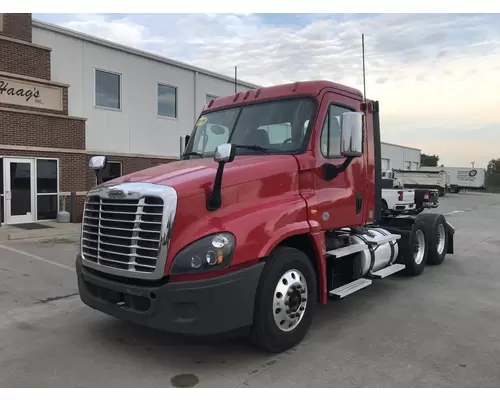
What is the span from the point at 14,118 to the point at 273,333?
12606 millimetres

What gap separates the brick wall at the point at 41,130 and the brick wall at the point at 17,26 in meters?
2.59

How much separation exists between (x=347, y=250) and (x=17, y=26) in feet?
44.7

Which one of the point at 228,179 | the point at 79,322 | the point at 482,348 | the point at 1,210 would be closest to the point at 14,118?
the point at 1,210

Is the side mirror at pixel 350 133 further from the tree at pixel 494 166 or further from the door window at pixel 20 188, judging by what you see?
the tree at pixel 494 166

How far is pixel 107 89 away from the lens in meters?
17.2

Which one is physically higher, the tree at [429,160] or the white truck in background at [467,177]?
the tree at [429,160]

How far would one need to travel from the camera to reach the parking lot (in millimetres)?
3775

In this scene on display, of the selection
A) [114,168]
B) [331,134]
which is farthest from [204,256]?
[114,168]

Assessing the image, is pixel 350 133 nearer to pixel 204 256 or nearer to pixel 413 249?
pixel 204 256

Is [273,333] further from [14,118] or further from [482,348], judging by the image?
[14,118]

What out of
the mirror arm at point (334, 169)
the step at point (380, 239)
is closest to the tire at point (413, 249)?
the step at point (380, 239)

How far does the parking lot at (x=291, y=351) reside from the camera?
3.78 meters

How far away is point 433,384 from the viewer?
3664mm

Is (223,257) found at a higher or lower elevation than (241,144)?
lower
